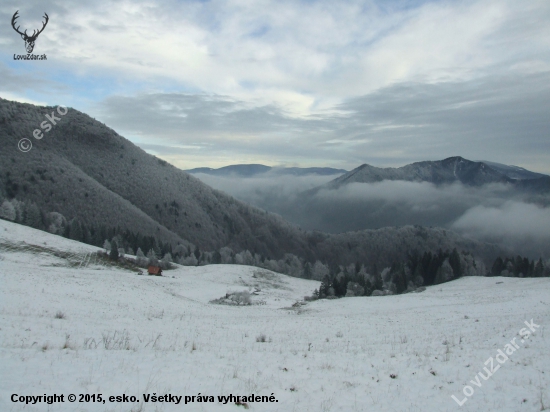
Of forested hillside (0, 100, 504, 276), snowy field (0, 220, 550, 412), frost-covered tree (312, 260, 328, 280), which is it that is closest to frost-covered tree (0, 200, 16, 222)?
forested hillside (0, 100, 504, 276)

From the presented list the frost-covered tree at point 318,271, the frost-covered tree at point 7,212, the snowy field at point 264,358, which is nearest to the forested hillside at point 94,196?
the frost-covered tree at point 7,212

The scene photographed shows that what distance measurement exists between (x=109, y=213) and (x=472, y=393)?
152959mm

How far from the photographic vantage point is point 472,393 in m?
9.94

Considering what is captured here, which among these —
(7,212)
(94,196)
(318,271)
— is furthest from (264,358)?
(94,196)

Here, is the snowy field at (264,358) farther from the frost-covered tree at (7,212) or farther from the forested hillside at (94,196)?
the forested hillside at (94,196)

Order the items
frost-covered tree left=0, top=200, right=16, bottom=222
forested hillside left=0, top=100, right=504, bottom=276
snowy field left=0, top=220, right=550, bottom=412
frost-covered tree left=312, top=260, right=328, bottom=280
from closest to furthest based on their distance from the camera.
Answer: snowy field left=0, top=220, right=550, bottom=412 < frost-covered tree left=0, top=200, right=16, bottom=222 < forested hillside left=0, top=100, right=504, bottom=276 < frost-covered tree left=312, top=260, right=328, bottom=280

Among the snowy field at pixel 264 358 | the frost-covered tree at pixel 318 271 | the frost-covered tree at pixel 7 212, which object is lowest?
the frost-covered tree at pixel 318 271

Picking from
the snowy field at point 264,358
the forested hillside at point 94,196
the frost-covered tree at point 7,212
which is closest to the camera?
the snowy field at point 264,358

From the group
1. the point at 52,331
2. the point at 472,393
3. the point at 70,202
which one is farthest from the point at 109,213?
the point at 472,393

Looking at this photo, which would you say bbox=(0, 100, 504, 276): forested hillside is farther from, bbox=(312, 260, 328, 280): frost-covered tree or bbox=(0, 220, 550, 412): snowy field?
bbox=(0, 220, 550, 412): snowy field

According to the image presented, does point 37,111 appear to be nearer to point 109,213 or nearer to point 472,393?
point 109,213

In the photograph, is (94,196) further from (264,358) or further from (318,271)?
(264,358)

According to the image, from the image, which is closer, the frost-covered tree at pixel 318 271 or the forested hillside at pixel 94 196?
the forested hillside at pixel 94 196

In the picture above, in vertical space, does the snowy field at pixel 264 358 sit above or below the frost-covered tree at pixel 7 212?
below
